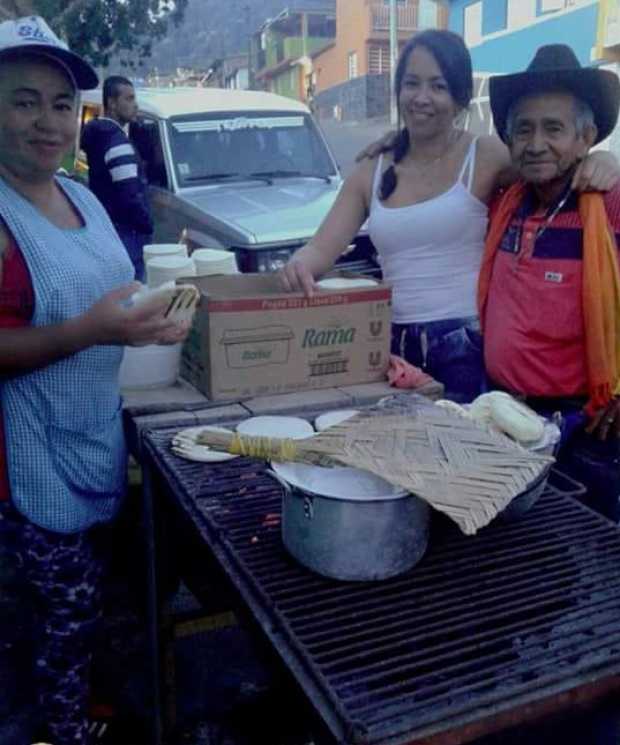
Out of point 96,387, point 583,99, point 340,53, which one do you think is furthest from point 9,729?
point 340,53

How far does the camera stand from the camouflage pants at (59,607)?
2074 mm

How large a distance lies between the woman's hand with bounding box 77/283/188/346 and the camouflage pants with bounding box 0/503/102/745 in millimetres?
527

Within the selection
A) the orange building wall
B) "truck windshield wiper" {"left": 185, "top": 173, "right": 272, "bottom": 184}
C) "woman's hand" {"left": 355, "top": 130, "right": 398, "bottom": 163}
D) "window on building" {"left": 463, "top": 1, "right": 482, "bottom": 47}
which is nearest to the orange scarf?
"woman's hand" {"left": 355, "top": 130, "right": 398, "bottom": 163}

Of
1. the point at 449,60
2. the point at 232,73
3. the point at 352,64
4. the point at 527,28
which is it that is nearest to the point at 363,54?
the point at 352,64

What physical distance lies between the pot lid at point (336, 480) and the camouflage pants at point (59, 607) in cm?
82

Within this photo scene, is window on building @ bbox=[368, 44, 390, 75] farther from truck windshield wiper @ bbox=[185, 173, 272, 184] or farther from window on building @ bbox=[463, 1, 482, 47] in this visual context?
truck windshield wiper @ bbox=[185, 173, 272, 184]

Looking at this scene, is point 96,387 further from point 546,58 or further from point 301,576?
point 546,58

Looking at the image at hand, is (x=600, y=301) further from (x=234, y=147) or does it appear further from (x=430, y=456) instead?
(x=234, y=147)

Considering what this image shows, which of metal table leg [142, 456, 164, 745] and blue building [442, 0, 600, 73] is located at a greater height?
blue building [442, 0, 600, 73]

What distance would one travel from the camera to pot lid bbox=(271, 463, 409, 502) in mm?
1537

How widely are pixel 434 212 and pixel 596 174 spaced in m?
0.55

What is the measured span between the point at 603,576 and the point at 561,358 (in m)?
0.84

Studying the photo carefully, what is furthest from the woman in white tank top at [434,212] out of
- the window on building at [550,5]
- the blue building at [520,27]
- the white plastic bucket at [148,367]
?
the window on building at [550,5]

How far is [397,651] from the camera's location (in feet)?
4.45
